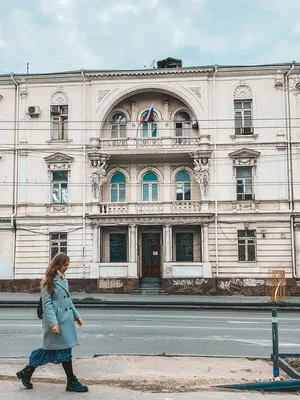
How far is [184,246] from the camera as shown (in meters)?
26.9

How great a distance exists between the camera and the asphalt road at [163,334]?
9492 mm

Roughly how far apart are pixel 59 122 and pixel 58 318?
74.3 ft

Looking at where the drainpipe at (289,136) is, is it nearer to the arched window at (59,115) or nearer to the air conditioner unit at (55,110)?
the arched window at (59,115)

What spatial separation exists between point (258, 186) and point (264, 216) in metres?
1.71

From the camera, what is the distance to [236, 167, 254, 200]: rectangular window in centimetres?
2591

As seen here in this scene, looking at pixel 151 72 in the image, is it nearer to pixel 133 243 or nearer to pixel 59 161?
pixel 59 161

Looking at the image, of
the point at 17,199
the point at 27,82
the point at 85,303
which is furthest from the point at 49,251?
the point at 27,82

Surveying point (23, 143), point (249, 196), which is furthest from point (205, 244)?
point (23, 143)

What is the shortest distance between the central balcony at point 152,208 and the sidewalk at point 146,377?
17.6m

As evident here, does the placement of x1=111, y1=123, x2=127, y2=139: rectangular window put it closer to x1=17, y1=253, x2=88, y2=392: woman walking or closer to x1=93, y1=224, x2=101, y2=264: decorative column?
x1=93, y1=224, x2=101, y2=264: decorative column

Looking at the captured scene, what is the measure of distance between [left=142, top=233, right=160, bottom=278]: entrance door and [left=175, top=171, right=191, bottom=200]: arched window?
2.64 meters

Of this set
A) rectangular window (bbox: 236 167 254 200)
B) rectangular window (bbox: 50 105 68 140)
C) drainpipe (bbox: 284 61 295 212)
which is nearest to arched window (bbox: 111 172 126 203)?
rectangular window (bbox: 50 105 68 140)

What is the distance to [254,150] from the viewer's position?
25.9 meters

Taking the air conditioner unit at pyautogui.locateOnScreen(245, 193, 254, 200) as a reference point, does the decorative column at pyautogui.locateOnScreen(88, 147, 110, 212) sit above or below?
above
